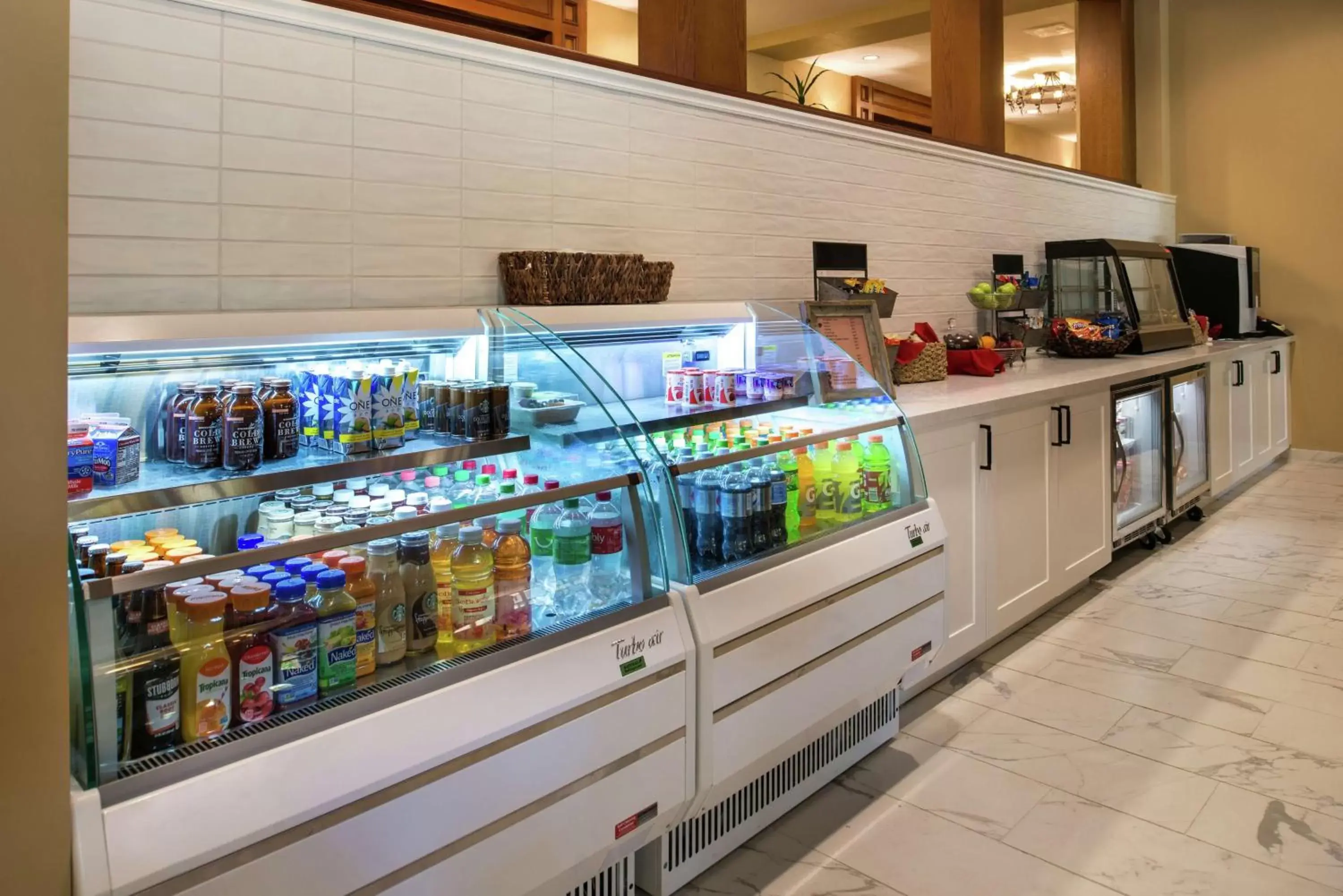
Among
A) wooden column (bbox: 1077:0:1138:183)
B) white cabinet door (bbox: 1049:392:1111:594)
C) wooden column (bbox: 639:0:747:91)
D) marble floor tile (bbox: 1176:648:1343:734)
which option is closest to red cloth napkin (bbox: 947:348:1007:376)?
white cabinet door (bbox: 1049:392:1111:594)

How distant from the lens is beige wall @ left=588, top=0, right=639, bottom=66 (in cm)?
665

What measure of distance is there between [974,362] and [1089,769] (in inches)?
70.0

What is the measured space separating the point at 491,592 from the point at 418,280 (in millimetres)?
904

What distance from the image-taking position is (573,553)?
1792mm

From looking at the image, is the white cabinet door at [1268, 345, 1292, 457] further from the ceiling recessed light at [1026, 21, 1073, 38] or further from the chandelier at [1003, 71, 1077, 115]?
the chandelier at [1003, 71, 1077, 115]

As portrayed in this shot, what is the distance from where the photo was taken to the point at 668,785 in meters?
1.68

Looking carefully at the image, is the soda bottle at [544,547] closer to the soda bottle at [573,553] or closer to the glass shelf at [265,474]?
the soda bottle at [573,553]

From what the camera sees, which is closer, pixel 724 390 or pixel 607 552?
pixel 607 552

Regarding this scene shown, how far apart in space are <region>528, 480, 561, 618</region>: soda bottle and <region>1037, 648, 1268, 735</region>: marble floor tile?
1700 mm

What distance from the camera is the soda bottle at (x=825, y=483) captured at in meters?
2.34

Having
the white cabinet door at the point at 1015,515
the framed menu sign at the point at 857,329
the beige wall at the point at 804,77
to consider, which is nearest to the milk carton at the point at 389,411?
the framed menu sign at the point at 857,329

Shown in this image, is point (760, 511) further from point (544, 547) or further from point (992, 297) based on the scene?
point (992, 297)

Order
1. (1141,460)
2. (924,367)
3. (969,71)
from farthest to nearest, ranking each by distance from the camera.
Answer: (969,71) → (1141,460) → (924,367)

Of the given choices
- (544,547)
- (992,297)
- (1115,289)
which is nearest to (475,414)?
(544,547)
